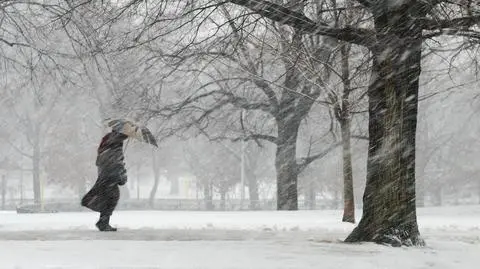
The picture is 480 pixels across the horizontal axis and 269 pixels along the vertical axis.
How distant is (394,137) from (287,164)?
13.5 m

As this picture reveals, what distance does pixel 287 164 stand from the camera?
2238cm

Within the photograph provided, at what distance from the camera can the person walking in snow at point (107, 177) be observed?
444 inches

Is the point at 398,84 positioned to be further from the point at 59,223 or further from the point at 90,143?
the point at 90,143

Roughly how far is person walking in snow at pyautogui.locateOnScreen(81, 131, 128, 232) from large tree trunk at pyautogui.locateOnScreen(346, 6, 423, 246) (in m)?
4.29

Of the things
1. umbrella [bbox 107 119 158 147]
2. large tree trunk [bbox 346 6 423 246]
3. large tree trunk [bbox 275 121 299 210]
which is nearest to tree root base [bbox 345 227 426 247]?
large tree trunk [bbox 346 6 423 246]

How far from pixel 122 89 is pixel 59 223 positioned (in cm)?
705

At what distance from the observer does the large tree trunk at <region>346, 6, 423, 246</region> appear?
8914 mm

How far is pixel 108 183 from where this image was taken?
446 inches

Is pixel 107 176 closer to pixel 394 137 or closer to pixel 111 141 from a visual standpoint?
pixel 111 141

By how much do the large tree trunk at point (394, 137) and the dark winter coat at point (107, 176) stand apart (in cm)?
429

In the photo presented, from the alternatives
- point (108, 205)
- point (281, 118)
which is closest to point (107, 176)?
point (108, 205)

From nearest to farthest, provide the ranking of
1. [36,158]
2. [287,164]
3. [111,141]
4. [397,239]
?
[397,239] → [111,141] → [287,164] → [36,158]

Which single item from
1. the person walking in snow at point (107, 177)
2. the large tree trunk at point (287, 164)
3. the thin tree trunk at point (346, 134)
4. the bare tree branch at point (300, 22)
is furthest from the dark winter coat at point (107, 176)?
the large tree trunk at point (287, 164)

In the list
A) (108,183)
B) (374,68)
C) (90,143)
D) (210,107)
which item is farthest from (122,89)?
(90,143)
